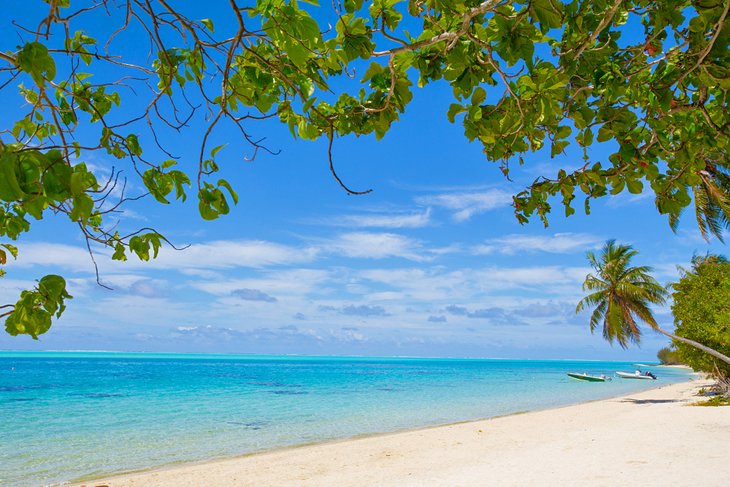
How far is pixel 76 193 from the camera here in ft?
3.20

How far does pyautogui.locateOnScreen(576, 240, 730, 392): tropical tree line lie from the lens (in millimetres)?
16016

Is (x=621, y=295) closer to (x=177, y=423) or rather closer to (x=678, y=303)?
(x=678, y=303)

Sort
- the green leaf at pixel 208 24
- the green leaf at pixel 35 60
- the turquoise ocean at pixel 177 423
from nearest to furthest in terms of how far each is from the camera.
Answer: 1. the green leaf at pixel 35 60
2. the green leaf at pixel 208 24
3. the turquoise ocean at pixel 177 423

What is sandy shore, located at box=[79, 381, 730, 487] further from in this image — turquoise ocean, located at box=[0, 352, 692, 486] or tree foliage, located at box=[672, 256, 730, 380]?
tree foliage, located at box=[672, 256, 730, 380]

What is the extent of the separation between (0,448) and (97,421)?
15.4 ft

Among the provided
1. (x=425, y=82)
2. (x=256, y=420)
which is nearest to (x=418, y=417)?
(x=256, y=420)

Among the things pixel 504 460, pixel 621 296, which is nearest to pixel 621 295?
pixel 621 296

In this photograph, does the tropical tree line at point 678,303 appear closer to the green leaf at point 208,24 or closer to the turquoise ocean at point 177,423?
the turquoise ocean at point 177,423

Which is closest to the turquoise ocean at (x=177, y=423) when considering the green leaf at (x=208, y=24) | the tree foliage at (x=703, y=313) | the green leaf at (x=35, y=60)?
the tree foliage at (x=703, y=313)

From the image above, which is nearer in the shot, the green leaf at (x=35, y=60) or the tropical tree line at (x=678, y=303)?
the green leaf at (x=35, y=60)

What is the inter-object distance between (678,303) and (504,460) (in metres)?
13.9

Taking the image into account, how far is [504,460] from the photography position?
812 centimetres

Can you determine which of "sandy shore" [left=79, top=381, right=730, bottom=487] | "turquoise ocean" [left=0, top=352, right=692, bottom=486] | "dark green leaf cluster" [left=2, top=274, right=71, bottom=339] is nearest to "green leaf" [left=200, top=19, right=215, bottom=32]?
"dark green leaf cluster" [left=2, top=274, right=71, bottom=339]

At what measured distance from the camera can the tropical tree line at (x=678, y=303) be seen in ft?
52.5
